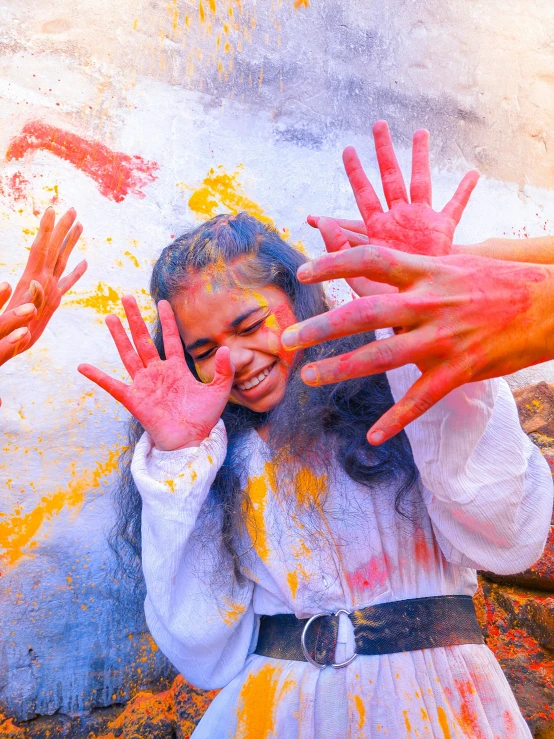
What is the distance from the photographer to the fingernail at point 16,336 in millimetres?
1300

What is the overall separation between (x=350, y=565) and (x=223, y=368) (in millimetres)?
511

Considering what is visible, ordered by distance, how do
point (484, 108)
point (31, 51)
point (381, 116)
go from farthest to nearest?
point (484, 108) < point (381, 116) < point (31, 51)

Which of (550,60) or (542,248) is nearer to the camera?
(542,248)

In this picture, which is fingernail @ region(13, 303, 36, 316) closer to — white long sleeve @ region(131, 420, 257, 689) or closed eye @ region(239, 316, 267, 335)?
white long sleeve @ region(131, 420, 257, 689)

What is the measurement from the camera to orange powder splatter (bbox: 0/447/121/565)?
6.29 feet

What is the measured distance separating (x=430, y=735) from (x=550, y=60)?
2893mm

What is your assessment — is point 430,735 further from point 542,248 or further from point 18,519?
point 18,519

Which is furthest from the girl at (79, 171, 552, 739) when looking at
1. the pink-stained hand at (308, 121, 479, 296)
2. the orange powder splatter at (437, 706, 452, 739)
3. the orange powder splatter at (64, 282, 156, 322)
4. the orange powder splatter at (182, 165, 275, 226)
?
the orange powder splatter at (182, 165, 275, 226)

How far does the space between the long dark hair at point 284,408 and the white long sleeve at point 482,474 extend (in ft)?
0.63

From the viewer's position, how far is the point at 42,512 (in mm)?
1960

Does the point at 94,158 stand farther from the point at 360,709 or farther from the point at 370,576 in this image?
the point at 360,709

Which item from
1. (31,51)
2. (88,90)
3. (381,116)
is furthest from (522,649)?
(31,51)

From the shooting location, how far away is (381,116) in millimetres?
2598

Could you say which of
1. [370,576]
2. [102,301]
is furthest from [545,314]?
[102,301]
